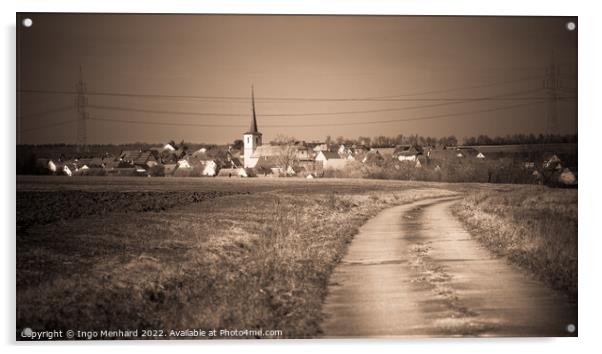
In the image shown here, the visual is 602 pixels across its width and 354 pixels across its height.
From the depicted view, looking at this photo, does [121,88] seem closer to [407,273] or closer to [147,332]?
[147,332]

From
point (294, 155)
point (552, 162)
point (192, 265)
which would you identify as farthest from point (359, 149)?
point (192, 265)

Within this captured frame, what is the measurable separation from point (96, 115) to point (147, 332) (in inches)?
105

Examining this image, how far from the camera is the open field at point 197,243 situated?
213 inches

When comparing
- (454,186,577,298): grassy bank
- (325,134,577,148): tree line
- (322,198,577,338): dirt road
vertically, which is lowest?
(322,198,577,338): dirt road

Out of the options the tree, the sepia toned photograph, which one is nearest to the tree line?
the sepia toned photograph

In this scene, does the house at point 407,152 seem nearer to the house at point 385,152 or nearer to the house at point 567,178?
the house at point 385,152

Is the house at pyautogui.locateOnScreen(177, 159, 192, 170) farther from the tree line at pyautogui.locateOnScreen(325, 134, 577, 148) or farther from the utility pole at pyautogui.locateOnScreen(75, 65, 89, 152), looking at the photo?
the tree line at pyautogui.locateOnScreen(325, 134, 577, 148)

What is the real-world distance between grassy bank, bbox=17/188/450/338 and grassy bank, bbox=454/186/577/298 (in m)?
0.89

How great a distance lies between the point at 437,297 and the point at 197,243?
3.02 m

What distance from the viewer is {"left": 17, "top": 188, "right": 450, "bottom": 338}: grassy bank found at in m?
5.36

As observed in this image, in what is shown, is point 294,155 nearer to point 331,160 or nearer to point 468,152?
point 331,160

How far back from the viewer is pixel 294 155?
702 centimetres

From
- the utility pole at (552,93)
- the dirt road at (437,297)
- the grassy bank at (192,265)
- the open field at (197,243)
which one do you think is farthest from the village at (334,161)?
the dirt road at (437,297)

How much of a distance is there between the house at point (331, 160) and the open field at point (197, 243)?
262mm
